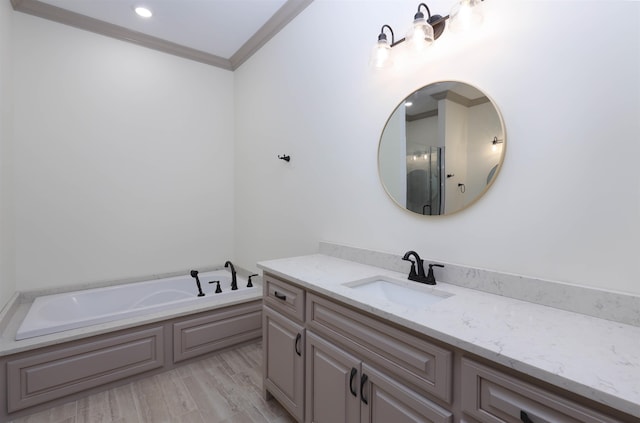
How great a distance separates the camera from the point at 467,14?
1.32 m

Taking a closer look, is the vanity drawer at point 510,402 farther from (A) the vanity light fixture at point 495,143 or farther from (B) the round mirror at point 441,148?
(A) the vanity light fixture at point 495,143

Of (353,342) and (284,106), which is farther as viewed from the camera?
(284,106)

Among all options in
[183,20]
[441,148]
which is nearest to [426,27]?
[441,148]

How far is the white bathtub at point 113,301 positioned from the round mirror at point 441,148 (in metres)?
1.92

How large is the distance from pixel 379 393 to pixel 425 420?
0.20 metres

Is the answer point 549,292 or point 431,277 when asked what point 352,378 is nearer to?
point 431,277

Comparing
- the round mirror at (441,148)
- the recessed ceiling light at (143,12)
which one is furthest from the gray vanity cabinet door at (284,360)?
the recessed ceiling light at (143,12)

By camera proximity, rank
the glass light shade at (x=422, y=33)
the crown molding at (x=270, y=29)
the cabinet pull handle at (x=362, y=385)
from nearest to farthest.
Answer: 1. the cabinet pull handle at (x=362, y=385)
2. the glass light shade at (x=422, y=33)
3. the crown molding at (x=270, y=29)

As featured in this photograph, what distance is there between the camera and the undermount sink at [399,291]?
140 centimetres

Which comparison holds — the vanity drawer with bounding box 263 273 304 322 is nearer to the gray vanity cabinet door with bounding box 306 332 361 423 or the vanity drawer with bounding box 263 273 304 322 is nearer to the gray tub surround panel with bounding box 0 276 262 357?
the gray vanity cabinet door with bounding box 306 332 361 423

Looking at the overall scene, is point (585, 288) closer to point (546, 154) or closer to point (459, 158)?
point (546, 154)

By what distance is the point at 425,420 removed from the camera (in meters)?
1.00

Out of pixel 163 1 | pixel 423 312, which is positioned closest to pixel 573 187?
Result: pixel 423 312

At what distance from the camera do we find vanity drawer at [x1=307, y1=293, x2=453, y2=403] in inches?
37.5
